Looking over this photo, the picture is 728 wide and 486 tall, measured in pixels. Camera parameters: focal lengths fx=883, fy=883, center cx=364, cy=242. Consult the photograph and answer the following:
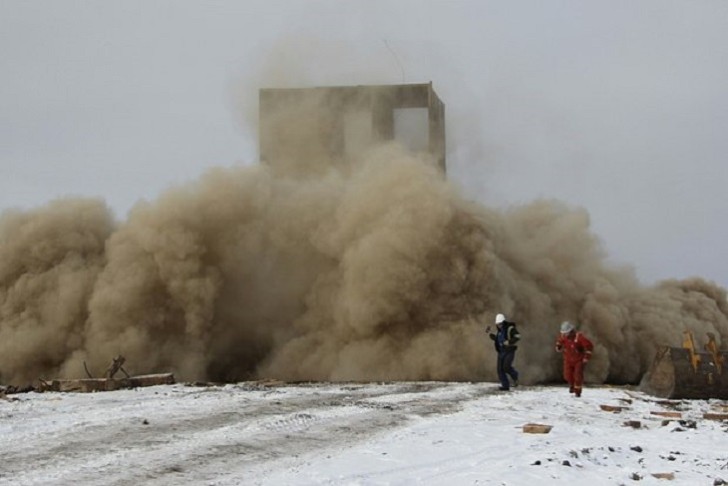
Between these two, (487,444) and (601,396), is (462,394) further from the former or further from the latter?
(487,444)

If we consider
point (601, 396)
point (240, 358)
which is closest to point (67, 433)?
point (601, 396)

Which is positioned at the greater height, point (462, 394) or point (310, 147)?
point (310, 147)

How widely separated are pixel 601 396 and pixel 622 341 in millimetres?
12068

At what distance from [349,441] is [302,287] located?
1745cm

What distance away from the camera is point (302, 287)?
27375mm

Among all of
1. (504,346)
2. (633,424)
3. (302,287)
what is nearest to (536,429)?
(633,424)

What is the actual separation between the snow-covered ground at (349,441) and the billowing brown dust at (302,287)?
8.82 metres

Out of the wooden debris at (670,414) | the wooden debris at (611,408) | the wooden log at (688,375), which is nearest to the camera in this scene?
the wooden debris at (670,414)

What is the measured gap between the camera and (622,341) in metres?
27.9

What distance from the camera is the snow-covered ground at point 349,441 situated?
813cm

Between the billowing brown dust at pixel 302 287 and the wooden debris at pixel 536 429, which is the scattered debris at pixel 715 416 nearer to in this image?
the wooden debris at pixel 536 429

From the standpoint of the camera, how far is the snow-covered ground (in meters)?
8.13

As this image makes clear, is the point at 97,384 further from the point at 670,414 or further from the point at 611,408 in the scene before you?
the point at 670,414

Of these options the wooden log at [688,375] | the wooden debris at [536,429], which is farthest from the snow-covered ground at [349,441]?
the wooden log at [688,375]
